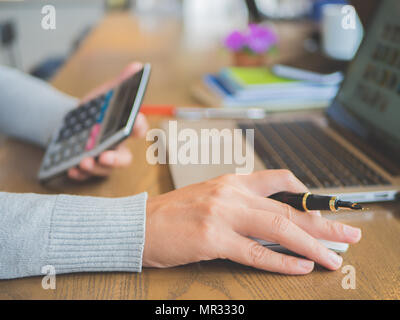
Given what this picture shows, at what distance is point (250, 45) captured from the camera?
3.89 ft

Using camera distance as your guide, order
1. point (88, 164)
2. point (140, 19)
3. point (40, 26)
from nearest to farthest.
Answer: point (88, 164) → point (140, 19) → point (40, 26)

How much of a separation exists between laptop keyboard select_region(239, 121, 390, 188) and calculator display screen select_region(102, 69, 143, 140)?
21cm

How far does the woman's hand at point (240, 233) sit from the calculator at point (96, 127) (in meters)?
0.16

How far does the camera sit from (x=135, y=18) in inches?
102

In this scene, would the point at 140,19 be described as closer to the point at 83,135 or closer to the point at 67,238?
the point at 83,135

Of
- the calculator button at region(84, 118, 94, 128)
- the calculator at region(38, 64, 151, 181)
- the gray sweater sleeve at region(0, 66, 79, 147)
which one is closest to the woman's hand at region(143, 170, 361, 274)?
the calculator at region(38, 64, 151, 181)

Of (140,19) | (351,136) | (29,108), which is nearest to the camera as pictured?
(351,136)

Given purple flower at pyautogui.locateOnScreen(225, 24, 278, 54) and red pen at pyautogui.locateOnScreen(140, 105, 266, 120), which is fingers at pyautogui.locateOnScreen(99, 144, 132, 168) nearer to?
red pen at pyautogui.locateOnScreen(140, 105, 266, 120)

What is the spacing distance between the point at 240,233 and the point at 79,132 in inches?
13.8

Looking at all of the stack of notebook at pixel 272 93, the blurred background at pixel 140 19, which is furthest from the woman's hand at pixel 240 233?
the blurred background at pixel 140 19

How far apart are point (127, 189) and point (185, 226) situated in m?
0.21

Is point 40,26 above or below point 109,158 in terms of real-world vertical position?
below

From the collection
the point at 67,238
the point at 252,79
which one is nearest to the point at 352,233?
the point at 67,238

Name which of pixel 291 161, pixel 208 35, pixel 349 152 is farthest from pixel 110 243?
pixel 208 35
